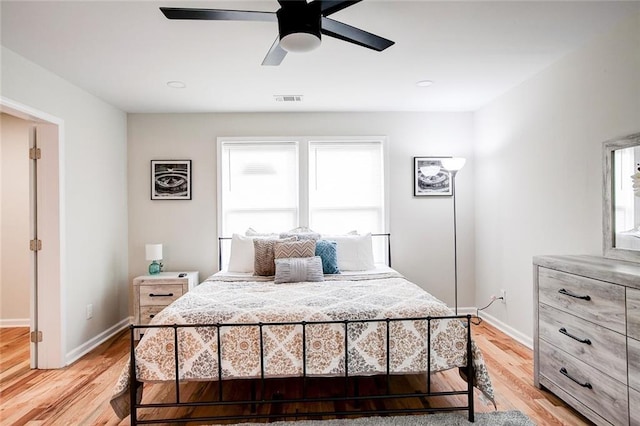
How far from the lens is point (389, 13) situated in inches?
89.7

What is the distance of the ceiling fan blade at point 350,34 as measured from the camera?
6.29ft

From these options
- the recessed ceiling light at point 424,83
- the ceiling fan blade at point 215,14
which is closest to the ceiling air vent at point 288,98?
the recessed ceiling light at point 424,83

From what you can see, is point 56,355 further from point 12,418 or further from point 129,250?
point 129,250

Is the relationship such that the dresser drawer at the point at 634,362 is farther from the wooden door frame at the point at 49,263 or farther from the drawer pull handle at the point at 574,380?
the wooden door frame at the point at 49,263

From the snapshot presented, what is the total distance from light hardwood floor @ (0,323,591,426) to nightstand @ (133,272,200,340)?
346 millimetres

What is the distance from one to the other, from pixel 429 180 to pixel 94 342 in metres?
4.07

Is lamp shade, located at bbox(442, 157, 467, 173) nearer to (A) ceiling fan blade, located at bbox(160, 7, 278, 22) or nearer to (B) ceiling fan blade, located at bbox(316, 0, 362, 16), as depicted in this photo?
(B) ceiling fan blade, located at bbox(316, 0, 362, 16)

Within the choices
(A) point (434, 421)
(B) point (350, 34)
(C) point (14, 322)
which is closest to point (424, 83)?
(B) point (350, 34)

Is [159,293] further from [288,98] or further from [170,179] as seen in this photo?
[288,98]

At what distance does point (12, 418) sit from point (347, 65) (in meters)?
3.47

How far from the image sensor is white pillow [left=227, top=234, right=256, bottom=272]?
3.79m

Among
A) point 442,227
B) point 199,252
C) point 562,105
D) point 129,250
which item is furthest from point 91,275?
point 562,105

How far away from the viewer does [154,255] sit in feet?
13.3

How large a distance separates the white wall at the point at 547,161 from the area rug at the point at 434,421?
135 centimetres
